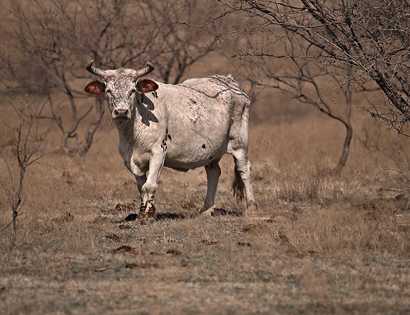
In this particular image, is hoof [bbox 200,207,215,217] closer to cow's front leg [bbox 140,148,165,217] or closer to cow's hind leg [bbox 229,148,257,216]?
cow's hind leg [bbox 229,148,257,216]

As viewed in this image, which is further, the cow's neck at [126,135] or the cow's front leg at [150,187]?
the cow's neck at [126,135]

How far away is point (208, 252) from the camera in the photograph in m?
10.9

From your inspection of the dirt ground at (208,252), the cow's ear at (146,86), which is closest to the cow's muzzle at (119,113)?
the cow's ear at (146,86)

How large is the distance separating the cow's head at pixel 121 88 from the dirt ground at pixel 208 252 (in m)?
1.53

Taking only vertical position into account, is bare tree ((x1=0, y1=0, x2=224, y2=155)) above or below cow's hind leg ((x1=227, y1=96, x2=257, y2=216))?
above

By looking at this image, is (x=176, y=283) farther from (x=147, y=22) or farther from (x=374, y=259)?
(x=147, y=22)

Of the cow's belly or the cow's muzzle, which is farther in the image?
the cow's belly

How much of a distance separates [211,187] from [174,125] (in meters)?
1.60

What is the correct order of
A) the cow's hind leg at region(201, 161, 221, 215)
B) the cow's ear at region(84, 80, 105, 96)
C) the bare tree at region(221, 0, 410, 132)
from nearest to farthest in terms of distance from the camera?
1. the bare tree at region(221, 0, 410, 132)
2. the cow's ear at region(84, 80, 105, 96)
3. the cow's hind leg at region(201, 161, 221, 215)

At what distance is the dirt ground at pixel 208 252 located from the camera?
838 cm

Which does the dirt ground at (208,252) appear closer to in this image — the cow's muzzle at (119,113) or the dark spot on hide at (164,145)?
the dark spot on hide at (164,145)

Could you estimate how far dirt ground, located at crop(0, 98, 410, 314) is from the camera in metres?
8.38

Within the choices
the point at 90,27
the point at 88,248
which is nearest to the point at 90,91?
the point at 88,248

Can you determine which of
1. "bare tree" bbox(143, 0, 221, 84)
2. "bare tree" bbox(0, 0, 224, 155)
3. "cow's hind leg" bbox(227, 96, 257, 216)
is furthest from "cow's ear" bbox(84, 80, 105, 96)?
"bare tree" bbox(143, 0, 221, 84)
